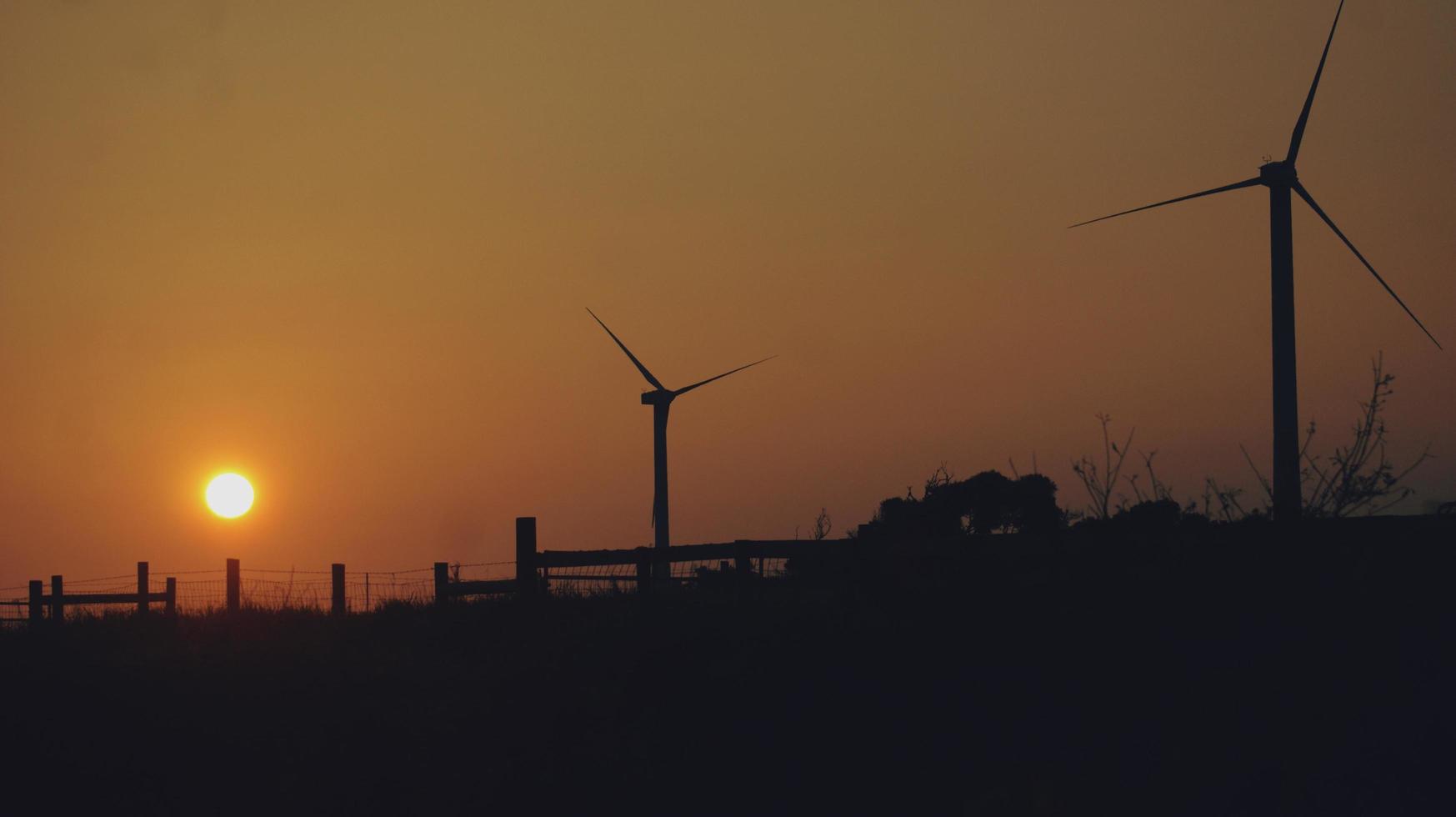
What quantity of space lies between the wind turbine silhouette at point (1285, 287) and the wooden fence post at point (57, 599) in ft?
84.9

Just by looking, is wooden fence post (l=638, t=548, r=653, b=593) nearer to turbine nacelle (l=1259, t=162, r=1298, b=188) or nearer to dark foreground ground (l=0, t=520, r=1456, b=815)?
dark foreground ground (l=0, t=520, r=1456, b=815)

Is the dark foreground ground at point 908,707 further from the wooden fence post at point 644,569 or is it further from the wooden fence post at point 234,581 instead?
the wooden fence post at point 234,581

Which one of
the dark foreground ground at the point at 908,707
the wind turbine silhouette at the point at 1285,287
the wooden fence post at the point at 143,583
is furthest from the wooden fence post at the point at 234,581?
the wind turbine silhouette at the point at 1285,287

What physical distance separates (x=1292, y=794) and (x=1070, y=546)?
12.8 feet

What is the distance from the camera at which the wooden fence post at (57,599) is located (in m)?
33.0

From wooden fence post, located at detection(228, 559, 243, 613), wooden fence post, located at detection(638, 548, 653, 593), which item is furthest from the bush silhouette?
wooden fence post, located at detection(228, 559, 243, 613)

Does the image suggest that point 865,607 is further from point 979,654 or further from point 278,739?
point 278,739

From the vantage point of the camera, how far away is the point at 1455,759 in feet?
29.1

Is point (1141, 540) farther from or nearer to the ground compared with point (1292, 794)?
farther from the ground

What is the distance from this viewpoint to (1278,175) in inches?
973

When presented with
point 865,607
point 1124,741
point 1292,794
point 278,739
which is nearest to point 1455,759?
point 1292,794

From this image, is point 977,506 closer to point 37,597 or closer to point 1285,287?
point 1285,287

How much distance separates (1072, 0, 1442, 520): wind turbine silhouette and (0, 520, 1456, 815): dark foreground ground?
348cm

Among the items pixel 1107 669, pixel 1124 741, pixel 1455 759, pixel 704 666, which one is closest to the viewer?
pixel 1455 759
